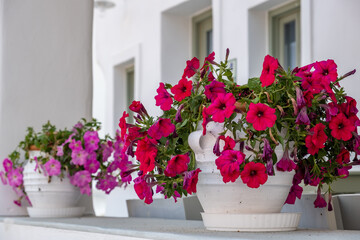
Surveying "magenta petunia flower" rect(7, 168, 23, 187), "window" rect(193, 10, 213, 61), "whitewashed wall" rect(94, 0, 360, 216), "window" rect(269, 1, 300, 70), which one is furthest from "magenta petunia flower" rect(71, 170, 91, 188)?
"window" rect(193, 10, 213, 61)

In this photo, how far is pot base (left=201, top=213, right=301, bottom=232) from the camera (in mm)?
1265

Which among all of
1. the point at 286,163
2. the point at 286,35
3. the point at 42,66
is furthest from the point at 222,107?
the point at 286,35

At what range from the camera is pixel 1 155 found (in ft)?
8.65

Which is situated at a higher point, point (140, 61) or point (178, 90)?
point (140, 61)

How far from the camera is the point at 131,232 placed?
1.38 metres

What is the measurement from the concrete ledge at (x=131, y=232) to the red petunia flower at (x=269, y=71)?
0.29 meters

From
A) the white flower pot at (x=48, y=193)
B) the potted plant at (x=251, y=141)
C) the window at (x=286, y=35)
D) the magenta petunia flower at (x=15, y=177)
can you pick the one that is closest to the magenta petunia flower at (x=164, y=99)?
the potted plant at (x=251, y=141)

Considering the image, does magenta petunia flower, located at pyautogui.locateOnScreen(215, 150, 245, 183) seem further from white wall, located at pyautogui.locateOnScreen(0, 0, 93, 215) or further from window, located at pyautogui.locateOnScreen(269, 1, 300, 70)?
window, located at pyautogui.locateOnScreen(269, 1, 300, 70)

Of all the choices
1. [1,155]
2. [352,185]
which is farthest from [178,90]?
[1,155]

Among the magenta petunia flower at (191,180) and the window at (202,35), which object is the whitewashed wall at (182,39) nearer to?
the window at (202,35)

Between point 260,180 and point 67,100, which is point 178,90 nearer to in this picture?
point 260,180

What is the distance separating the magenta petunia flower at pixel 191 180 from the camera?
124cm

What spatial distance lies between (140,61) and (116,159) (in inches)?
129

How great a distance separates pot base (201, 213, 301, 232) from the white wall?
153 centimetres
